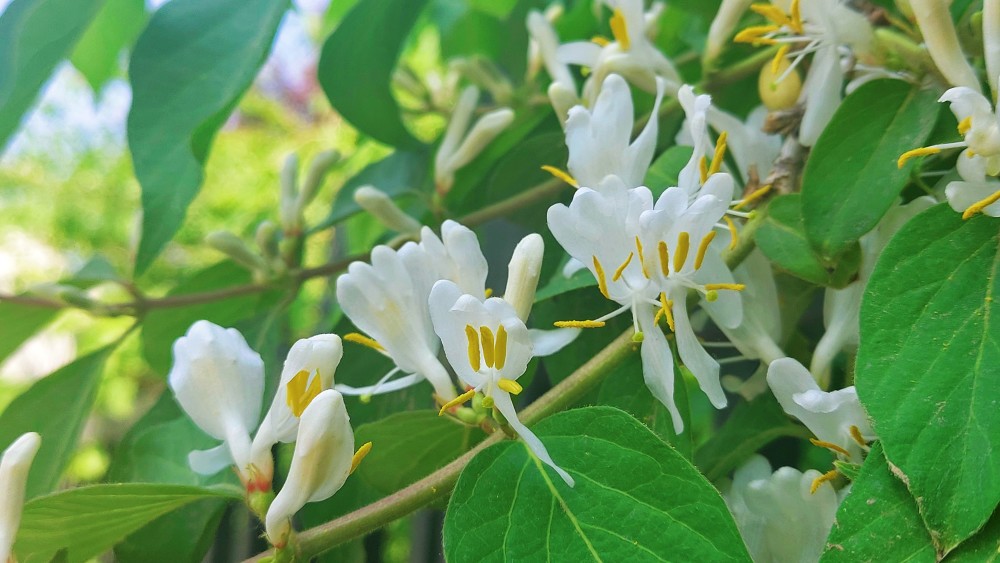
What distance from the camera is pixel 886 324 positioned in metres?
0.25

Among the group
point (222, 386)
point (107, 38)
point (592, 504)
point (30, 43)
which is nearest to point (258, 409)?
point (222, 386)

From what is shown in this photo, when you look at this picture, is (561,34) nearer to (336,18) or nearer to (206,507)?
(336,18)

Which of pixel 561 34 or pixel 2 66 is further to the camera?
pixel 561 34

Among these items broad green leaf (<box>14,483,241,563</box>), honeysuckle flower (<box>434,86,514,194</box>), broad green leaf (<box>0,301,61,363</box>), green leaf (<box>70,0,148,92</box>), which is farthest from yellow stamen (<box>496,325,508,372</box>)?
green leaf (<box>70,0,148,92</box>)

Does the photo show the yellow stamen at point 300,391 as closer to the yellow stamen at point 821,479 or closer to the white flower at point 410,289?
the white flower at point 410,289

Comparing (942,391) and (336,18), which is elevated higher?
(942,391)

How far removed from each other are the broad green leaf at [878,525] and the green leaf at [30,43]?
1.24 ft

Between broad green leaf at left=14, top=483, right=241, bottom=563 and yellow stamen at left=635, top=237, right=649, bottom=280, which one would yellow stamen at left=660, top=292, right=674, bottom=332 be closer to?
yellow stamen at left=635, top=237, right=649, bottom=280

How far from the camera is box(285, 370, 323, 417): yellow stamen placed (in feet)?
0.91

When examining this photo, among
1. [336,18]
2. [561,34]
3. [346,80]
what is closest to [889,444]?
[346,80]

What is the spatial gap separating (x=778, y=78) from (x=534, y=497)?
23 centimetres

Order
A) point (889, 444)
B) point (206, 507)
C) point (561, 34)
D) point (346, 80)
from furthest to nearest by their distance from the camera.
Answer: point (561, 34), point (346, 80), point (206, 507), point (889, 444)

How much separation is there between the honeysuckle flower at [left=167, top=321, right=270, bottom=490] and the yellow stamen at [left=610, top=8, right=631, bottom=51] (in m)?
0.23

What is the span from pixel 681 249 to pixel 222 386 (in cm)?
16
